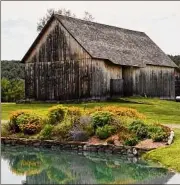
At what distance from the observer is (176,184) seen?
17453mm

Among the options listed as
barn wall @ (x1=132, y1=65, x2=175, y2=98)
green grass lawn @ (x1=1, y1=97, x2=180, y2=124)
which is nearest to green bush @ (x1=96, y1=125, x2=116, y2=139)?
green grass lawn @ (x1=1, y1=97, x2=180, y2=124)

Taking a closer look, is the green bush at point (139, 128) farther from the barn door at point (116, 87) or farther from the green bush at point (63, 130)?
the barn door at point (116, 87)

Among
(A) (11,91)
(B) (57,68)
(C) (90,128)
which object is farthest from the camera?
(A) (11,91)

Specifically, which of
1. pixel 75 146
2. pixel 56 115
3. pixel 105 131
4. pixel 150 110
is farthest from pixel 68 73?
pixel 75 146

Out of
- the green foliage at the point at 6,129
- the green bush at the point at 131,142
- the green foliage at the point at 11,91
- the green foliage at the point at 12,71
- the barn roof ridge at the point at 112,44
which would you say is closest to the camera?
the green bush at the point at 131,142

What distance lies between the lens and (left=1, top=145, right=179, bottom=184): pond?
18.8 metres

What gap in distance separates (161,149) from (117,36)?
3534cm

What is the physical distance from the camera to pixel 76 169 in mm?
20875

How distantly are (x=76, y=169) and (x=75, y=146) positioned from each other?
5376 millimetres

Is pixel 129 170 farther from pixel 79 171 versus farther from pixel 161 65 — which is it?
pixel 161 65

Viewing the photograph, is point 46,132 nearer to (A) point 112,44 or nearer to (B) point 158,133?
(B) point 158,133

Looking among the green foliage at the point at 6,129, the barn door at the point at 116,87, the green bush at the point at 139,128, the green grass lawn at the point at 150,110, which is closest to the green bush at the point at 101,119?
the green bush at the point at 139,128

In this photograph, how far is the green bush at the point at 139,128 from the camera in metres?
25.8

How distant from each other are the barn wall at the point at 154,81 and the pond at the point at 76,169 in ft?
95.9
